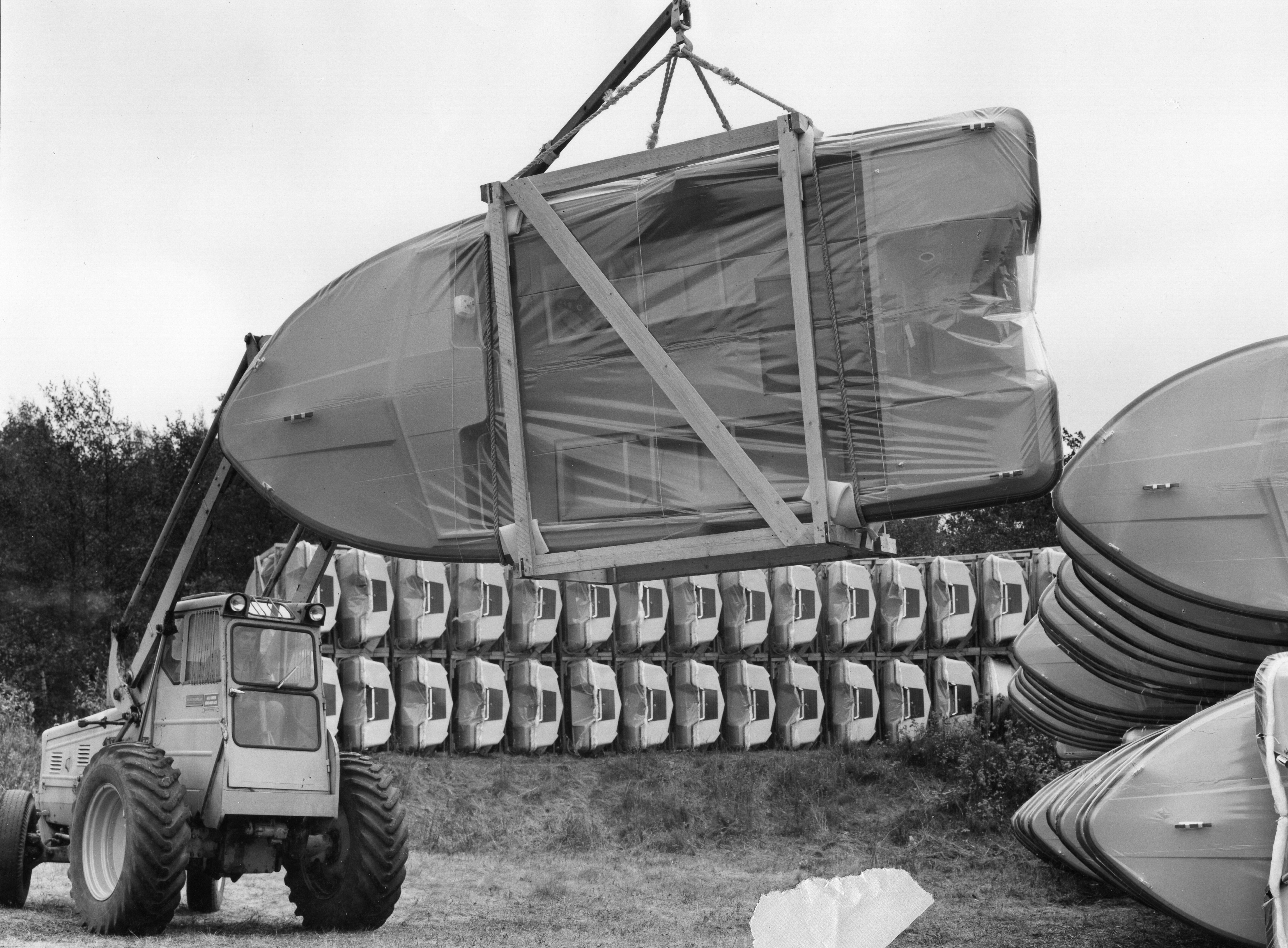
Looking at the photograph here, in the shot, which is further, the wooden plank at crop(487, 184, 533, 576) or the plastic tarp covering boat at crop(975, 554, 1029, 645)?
the plastic tarp covering boat at crop(975, 554, 1029, 645)

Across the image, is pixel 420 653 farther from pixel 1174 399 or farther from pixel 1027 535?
pixel 1027 535

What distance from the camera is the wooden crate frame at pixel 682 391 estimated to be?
7.18 metres

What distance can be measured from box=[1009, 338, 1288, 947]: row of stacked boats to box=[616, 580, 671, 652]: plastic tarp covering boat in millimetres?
11212

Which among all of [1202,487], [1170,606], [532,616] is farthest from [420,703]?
[1202,487]

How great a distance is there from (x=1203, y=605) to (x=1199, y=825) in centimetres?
132

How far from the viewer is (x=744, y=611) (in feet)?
71.7

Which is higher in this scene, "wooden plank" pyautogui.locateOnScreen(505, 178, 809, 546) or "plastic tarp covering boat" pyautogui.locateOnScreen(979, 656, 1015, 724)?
"wooden plank" pyautogui.locateOnScreen(505, 178, 809, 546)

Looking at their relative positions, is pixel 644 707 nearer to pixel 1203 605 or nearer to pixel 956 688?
pixel 956 688

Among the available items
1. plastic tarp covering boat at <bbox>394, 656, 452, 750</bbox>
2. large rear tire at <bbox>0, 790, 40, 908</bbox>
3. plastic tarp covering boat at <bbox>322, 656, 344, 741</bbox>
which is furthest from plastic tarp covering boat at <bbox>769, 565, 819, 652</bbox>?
large rear tire at <bbox>0, 790, 40, 908</bbox>

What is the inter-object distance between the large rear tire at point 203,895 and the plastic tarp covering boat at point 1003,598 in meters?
14.7

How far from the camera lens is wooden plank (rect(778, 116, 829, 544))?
718 centimetres

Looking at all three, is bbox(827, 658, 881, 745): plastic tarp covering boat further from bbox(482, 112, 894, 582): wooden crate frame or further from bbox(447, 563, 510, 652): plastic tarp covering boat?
bbox(482, 112, 894, 582): wooden crate frame

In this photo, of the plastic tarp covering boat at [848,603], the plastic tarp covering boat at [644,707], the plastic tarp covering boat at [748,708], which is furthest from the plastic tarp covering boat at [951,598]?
the plastic tarp covering boat at [644,707]

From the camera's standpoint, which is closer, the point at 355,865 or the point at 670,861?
the point at 355,865
